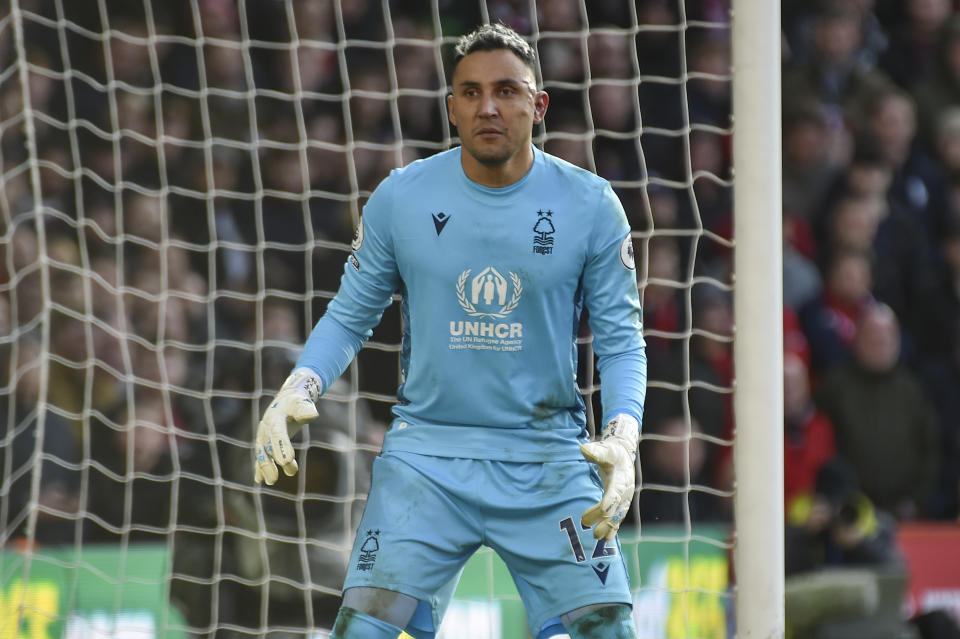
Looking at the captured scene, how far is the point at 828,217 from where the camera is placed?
256 inches

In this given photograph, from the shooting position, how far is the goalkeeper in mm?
2984

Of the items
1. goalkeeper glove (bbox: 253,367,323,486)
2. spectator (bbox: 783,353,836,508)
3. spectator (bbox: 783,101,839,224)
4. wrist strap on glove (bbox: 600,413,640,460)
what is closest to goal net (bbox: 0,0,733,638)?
spectator (bbox: 783,353,836,508)

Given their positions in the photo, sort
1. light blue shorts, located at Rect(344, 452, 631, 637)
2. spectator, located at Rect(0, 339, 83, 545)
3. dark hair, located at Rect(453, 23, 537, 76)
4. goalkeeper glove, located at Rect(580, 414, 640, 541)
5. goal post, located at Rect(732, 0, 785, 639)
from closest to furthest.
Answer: goalkeeper glove, located at Rect(580, 414, 640, 541), light blue shorts, located at Rect(344, 452, 631, 637), dark hair, located at Rect(453, 23, 537, 76), goal post, located at Rect(732, 0, 785, 639), spectator, located at Rect(0, 339, 83, 545)

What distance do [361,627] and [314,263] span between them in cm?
297

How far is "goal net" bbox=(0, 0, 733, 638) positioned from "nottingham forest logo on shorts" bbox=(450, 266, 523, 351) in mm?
1580

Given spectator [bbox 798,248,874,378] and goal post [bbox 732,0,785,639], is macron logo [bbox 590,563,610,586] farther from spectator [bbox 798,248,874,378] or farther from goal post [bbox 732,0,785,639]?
spectator [bbox 798,248,874,378]

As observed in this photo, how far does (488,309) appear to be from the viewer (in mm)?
3053

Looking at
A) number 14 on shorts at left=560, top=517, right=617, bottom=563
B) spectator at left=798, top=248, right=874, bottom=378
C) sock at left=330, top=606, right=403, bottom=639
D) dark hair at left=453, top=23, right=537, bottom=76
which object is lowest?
sock at left=330, top=606, right=403, bottom=639

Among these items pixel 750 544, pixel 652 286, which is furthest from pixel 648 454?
pixel 750 544

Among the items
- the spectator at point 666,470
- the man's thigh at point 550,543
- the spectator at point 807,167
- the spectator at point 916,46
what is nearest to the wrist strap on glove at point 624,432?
the man's thigh at point 550,543

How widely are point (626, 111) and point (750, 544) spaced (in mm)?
2669

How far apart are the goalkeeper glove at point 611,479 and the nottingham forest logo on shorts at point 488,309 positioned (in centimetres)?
35

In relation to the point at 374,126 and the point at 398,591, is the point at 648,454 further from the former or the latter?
the point at 398,591

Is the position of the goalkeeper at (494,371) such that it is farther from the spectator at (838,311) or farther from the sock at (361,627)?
the spectator at (838,311)
